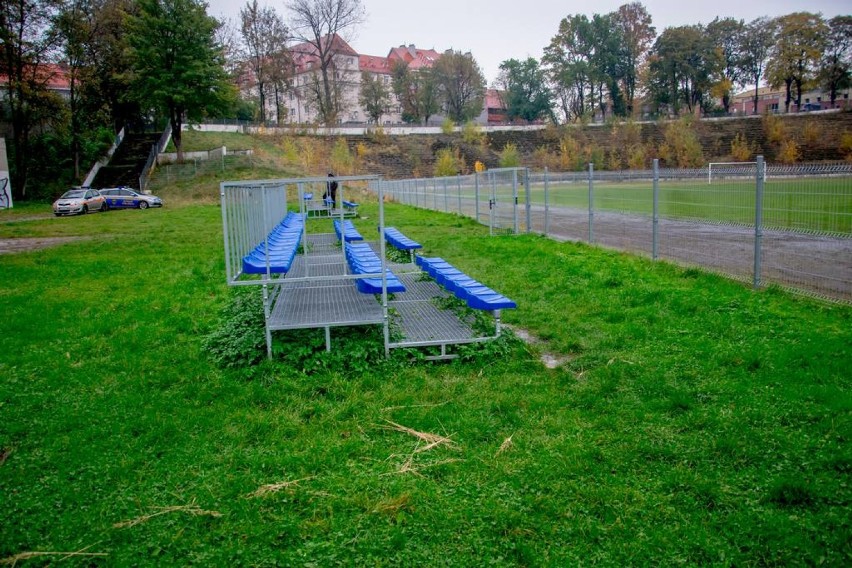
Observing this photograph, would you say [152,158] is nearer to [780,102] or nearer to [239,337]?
[239,337]

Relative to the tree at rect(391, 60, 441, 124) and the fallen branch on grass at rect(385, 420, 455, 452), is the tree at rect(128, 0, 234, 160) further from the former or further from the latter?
the tree at rect(391, 60, 441, 124)

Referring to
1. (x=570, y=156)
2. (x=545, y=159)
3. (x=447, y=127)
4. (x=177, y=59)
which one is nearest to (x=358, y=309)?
(x=177, y=59)

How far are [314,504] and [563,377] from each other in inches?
106

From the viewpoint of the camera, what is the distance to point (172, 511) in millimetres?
3605

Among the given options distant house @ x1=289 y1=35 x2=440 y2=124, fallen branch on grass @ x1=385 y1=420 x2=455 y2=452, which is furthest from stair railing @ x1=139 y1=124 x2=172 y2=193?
fallen branch on grass @ x1=385 y1=420 x2=455 y2=452

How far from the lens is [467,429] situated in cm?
457

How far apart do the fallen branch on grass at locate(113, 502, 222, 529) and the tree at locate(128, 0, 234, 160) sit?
41727mm

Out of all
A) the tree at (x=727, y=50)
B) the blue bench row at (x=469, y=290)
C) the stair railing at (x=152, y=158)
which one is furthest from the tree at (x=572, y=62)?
the blue bench row at (x=469, y=290)

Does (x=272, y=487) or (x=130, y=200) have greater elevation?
(x=130, y=200)

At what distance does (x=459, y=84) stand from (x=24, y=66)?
59.2 meters

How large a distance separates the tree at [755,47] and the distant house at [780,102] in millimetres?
4186

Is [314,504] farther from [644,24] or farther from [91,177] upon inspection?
[644,24]

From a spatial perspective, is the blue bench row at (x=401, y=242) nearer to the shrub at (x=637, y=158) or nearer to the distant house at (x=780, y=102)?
the shrub at (x=637, y=158)

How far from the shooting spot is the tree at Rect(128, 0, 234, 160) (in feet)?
135
